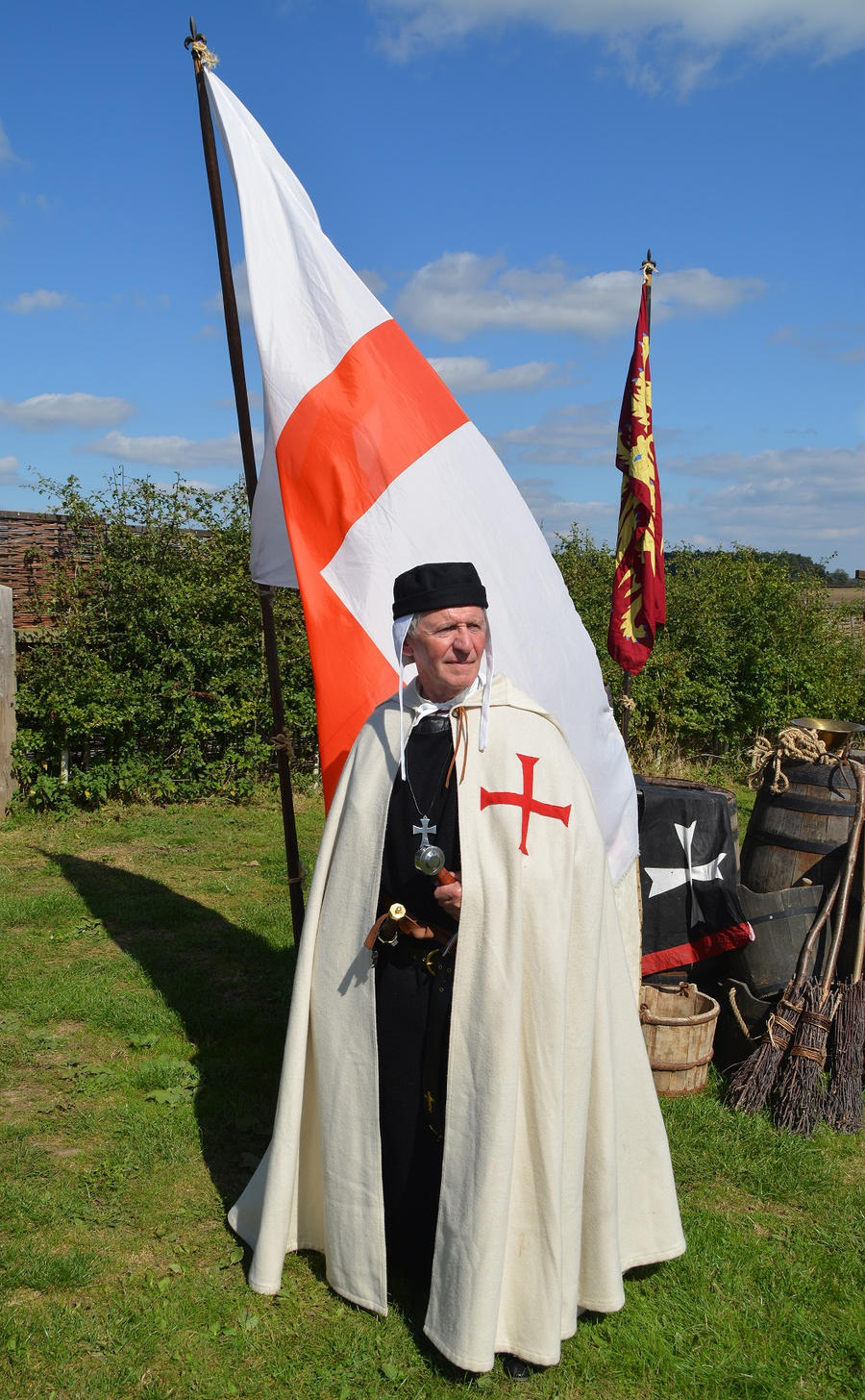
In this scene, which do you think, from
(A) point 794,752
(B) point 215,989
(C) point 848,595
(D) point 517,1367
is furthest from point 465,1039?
(C) point 848,595

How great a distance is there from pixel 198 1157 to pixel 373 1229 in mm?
1089

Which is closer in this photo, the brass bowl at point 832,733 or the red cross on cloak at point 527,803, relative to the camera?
the red cross on cloak at point 527,803

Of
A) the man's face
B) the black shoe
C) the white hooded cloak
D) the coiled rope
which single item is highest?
the man's face

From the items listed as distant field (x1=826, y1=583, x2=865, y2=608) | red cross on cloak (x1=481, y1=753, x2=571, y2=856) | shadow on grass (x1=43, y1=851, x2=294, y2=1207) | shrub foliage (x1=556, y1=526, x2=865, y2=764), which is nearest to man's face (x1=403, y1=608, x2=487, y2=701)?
red cross on cloak (x1=481, y1=753, x2=571, y2=856)

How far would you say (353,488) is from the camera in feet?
11.6

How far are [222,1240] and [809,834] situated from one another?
295 cm

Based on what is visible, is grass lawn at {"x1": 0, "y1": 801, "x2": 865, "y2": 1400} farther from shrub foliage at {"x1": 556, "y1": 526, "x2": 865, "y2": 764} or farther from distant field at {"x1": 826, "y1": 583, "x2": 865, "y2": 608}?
distant field at {"x1": 826, "y1": 583, "x2": 865, "y2": 608}

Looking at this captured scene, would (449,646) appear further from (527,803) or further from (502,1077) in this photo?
(502,1077)

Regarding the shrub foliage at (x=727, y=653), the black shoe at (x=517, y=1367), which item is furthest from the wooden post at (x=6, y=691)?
the black shoe at (x=517, y=1367)

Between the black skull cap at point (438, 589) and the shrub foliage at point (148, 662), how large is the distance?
5.92m

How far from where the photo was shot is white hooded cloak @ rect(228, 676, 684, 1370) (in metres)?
2.60

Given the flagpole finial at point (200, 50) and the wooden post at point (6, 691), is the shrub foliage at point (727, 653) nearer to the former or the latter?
the wooden post at point (6, 691)

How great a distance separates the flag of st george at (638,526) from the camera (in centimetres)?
507

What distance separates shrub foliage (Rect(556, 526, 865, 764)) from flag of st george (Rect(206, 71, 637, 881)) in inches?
267
